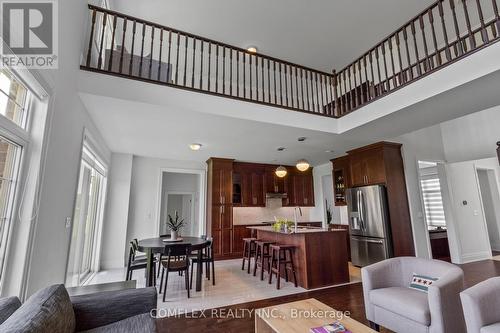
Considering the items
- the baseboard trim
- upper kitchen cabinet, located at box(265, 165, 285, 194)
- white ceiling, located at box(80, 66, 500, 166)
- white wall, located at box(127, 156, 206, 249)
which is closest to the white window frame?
white ceiling, located at box(80, 66, 500, 166)

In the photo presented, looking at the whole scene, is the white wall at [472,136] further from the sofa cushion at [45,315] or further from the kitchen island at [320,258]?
the sofa cushion at [45,315]

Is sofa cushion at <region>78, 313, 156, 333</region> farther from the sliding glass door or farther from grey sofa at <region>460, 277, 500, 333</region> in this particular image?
grey sofa at <region>460, 277, 500, 333</region>

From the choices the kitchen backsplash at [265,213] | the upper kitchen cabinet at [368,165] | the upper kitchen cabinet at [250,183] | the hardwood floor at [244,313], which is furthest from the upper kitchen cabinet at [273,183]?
the hardwood floor at [244,313]

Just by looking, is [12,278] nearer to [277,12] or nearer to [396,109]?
[396,109]

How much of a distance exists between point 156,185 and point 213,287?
3545 mm

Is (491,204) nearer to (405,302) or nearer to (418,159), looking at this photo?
(418,159)

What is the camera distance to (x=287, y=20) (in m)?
4.81

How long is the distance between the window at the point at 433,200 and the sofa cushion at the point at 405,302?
6.42 m

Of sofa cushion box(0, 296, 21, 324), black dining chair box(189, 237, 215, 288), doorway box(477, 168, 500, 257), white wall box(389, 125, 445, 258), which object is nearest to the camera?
sofa cushion box(0, 296, 21, 324)

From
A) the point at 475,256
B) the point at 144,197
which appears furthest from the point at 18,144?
the point at 475,256

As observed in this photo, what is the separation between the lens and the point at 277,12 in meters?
4.61

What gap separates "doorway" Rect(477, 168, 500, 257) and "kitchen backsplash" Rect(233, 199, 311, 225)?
544cm

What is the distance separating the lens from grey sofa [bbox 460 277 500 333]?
179cm

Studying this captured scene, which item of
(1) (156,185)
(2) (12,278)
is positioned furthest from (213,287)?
(1) (156,185)
